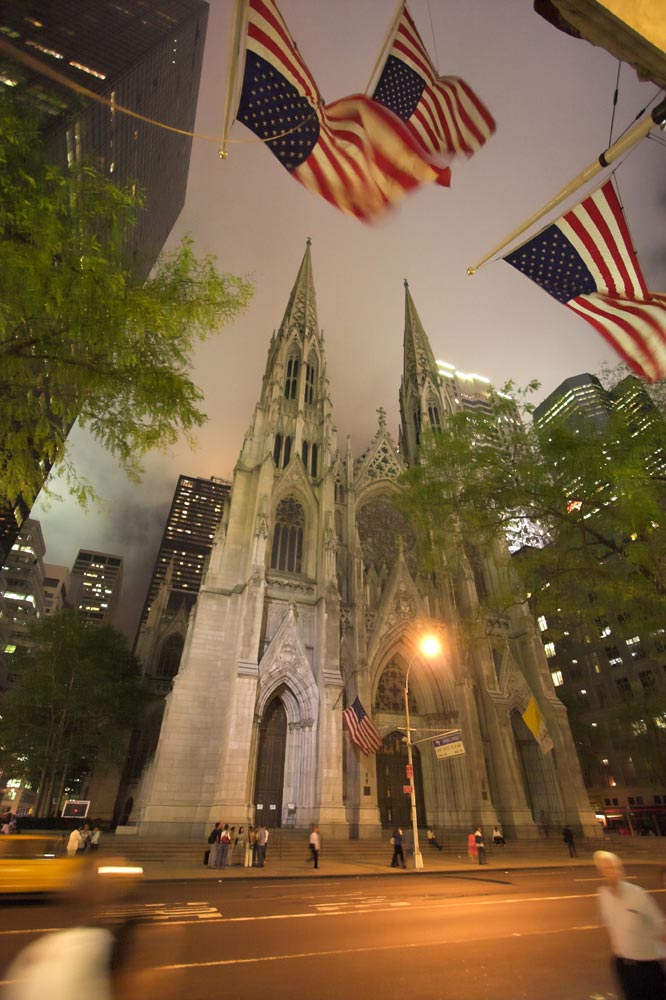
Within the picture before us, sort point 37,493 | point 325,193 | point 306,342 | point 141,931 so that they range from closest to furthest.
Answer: point 141,931, point 325,193, point 37,493, point 306,342

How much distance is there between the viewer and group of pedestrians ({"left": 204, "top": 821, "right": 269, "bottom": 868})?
1587cm

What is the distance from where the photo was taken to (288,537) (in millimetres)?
30328

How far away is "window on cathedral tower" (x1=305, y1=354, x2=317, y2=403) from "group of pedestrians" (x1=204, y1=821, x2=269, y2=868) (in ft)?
92.2

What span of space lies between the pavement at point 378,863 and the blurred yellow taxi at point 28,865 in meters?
4.91

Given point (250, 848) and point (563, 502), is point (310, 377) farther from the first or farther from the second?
point (250, 848)

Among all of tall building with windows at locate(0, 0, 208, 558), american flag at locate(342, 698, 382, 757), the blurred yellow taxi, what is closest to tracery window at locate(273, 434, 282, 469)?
tall building with windows at locate(0, 0, 208, 558)

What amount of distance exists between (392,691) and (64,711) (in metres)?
20.6

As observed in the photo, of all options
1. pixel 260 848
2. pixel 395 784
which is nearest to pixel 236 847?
pixel 260 848

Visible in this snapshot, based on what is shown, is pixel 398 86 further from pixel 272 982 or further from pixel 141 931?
pixel 272 982

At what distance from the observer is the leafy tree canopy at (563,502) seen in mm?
12344

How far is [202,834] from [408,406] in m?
37.8

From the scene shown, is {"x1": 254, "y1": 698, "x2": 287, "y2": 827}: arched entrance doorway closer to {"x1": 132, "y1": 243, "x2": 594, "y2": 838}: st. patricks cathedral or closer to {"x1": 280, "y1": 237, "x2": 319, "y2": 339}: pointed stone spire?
{"x1": 132, "y1": 243, "x2": 594, "y2": 838}: st. patricks cathedral

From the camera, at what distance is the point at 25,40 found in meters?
35.2

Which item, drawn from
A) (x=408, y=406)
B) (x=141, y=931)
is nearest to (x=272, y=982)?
(x=141, y=931)
